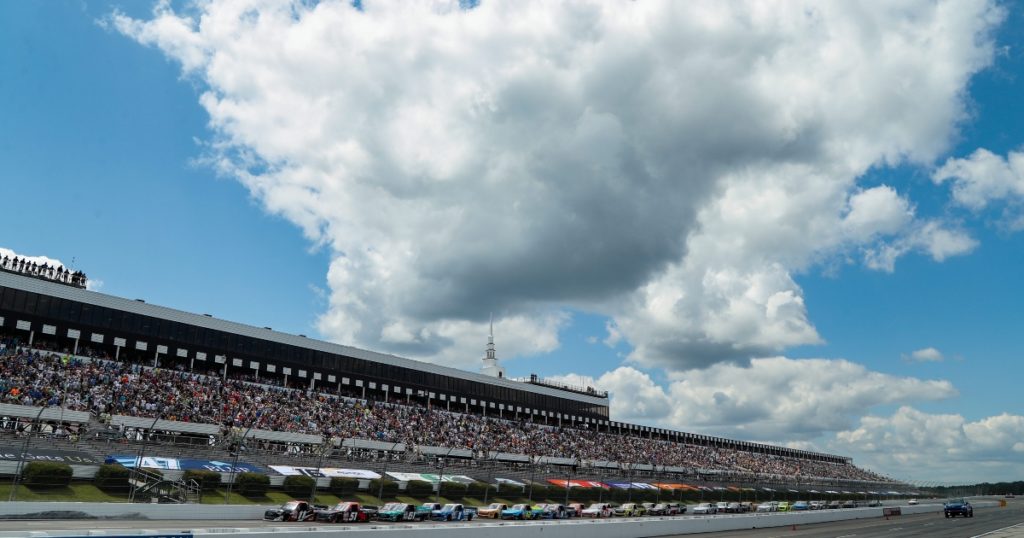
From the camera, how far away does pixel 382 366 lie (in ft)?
278

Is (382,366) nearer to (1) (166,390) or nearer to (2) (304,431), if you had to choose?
(2) (304,431)

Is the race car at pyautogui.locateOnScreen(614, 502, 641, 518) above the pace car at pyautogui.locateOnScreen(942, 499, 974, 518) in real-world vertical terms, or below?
below

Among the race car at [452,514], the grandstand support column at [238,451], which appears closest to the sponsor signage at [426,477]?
the race car at [452,514]

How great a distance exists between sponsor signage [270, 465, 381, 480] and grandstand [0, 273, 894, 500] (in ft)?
3.47

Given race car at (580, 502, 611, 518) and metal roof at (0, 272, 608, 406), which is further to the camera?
metal roof at (0, 272, 608, 406)

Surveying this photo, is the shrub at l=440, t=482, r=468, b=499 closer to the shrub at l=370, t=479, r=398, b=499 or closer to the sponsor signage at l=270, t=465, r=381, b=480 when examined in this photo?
the shrub at l=370, t=479, r=398, b=499

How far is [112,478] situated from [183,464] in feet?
16.1

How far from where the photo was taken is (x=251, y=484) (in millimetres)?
42781

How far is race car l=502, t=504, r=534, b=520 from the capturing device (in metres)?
46.6

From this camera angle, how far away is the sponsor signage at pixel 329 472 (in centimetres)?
4681

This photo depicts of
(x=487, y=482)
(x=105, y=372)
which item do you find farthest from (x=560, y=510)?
(x=105, y=372)

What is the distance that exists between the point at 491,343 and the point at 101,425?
241 feet

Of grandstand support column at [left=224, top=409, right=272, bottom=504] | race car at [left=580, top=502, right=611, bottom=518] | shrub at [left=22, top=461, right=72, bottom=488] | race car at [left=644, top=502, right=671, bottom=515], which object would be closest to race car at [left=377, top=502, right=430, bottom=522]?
grandstand support column at [left=224, top=409, right=272, bottom=504]

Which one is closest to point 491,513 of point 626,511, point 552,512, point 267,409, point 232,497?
point 552,512
